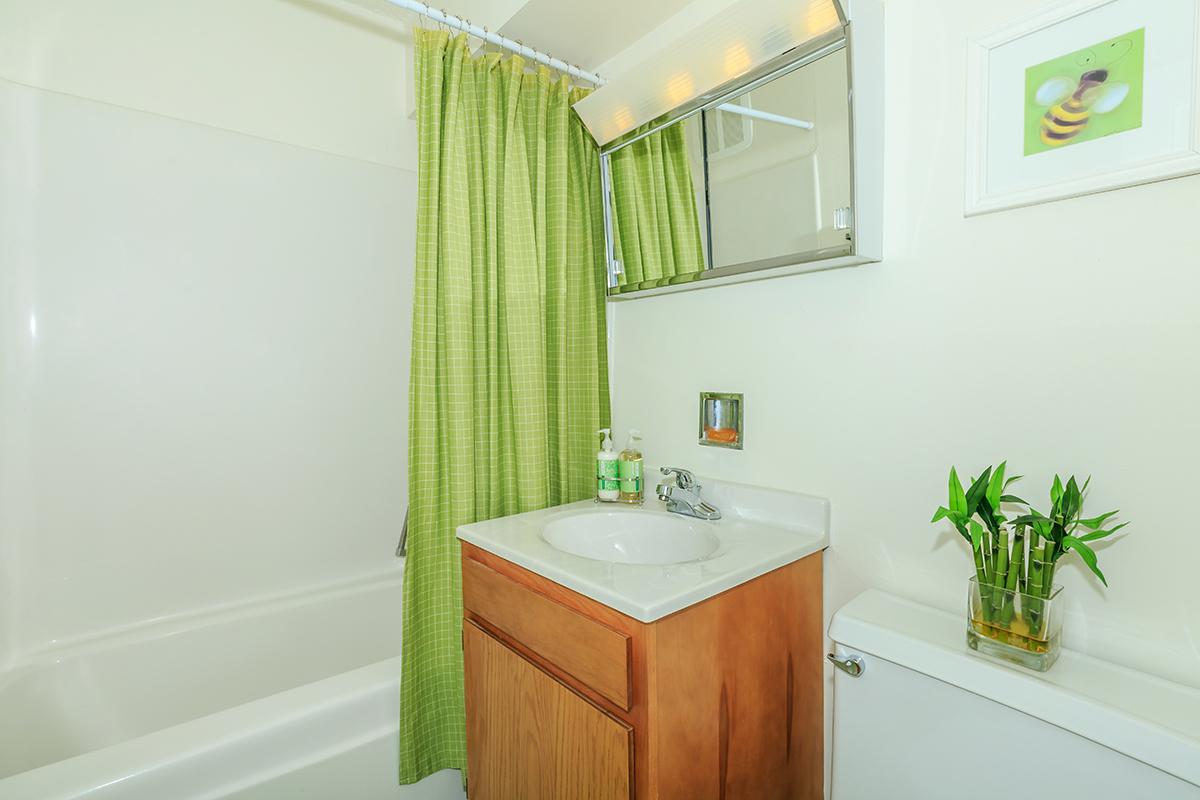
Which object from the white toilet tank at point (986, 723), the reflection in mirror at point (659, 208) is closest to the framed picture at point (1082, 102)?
the reflection in mirror at point (659, 208)

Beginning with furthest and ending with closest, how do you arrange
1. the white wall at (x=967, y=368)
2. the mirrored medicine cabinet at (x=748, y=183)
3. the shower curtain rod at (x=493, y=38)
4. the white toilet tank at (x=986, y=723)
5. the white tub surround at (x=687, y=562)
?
1. the shower curtain rod at (x=493, y=38)
2. the mirrored medicine cabinet at (x=748, y=183)
3. the white tub surround at (x=687, y=562)
4. the white wall at (x=967, y=368)
5. the white toilet tank at (x=986, y=723)

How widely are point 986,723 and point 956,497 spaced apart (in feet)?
0.97

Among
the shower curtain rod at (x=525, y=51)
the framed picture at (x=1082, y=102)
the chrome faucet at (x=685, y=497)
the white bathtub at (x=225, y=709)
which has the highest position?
the shower curtain rod at (x=525, y=51)

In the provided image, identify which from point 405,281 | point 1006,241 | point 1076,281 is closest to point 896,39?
point 1006,241

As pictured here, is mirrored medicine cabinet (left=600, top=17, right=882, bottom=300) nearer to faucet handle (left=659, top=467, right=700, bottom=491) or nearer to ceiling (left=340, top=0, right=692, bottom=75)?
ceiling (left=340, top=0, right=692, bottom=75)

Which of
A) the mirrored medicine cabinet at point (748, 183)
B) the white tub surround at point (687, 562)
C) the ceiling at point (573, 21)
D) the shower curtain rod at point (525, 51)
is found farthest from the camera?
the ceiling at point (573, 21)

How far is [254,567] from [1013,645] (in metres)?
1.90

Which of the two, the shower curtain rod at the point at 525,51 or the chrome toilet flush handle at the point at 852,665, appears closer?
the chrome toilet flush handle at the point at 852,665

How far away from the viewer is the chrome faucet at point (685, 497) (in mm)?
1250

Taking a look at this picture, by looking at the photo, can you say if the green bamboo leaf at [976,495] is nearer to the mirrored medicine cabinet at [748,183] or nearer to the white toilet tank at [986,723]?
the white toilet tank at [986,723]

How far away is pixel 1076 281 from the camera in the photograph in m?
0.82

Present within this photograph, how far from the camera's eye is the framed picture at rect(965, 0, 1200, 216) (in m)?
0.72

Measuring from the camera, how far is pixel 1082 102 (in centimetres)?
79

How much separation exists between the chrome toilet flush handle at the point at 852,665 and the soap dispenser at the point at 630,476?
62 cm
